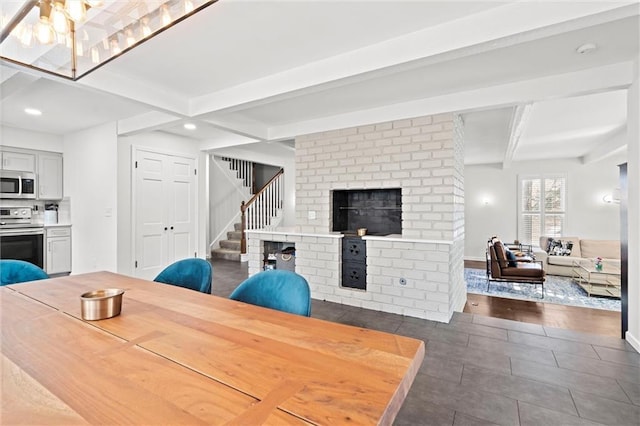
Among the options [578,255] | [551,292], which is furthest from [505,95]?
[578,255]

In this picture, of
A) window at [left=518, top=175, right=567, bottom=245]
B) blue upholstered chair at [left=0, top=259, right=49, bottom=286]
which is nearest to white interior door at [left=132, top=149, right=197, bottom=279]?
blue upholstered chair at [left=0, top=259, right=49, bottom=286]

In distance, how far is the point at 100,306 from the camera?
4.27 ft

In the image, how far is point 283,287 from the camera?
170 cm

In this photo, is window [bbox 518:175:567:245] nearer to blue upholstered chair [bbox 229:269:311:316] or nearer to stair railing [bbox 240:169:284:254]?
stair railing [bbox 240:169:284:254]

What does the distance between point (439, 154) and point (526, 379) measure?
226 centimetres

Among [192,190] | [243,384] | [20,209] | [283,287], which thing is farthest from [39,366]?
[20,209]

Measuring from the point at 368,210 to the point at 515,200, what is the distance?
5.73 metres

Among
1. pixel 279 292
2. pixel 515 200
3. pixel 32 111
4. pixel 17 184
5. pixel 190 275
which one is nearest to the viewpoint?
pixel 279 292

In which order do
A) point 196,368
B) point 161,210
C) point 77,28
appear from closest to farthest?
point 196,368 < point 77,28 < point 161,210

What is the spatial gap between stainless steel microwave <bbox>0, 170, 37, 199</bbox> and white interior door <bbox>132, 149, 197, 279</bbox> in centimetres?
188

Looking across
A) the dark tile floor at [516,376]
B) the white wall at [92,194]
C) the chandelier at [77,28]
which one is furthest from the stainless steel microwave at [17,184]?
the dark tile floor at [516,376]

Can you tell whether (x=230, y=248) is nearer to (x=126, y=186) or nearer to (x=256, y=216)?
(x=256, y=216)

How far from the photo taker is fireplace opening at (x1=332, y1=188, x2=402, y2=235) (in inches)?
164

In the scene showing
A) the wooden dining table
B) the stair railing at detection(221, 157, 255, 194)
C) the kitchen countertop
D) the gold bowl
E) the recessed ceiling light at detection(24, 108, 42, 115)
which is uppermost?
the recessed ceiling light at detection(24, 108, 42, 115)
